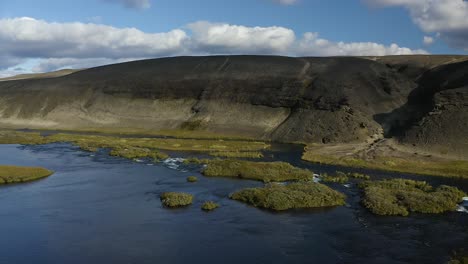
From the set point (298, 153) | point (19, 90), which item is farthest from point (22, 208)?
point (19, 90)

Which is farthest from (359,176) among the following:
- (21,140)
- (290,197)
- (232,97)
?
(232,97)

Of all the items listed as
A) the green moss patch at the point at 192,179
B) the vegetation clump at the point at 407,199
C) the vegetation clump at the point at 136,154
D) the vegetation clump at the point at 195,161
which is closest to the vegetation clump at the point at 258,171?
the green moss patch at the point at 192,179

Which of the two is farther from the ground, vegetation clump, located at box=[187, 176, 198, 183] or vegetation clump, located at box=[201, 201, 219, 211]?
vegetation clump, located at box=[187, 176, 198, 183]

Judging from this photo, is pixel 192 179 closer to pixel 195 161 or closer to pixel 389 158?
pixel 195 161

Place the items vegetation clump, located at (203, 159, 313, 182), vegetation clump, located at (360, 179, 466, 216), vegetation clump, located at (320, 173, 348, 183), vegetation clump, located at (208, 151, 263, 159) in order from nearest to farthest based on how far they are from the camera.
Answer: vegetation clump, located at (360, 179, 466, 216)
vegetation clump, located at (320, 173, 348, 183)
vegetation clump, located at (203, 159, 313, 182)
vegetation clump, located at (208, 151, 263, 159)

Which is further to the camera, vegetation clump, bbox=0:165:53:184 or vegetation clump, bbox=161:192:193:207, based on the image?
vegetation clump, bbox=0:165:53:184

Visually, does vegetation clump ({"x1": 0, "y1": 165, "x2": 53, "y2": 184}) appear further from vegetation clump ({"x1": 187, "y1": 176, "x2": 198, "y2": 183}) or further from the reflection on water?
vegetation clump ({"x1": 187, "y1": 176, "x2": 198, "y2": 183})

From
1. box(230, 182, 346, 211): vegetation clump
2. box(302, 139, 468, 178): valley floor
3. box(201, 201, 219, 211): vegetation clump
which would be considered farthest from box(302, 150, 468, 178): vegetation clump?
box(201, 201, 219, 211): vegetation clump

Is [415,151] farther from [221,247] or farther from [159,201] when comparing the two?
[221,247]
